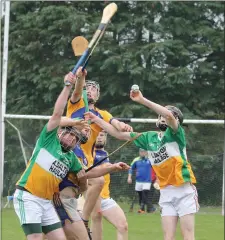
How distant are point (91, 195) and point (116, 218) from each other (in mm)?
969

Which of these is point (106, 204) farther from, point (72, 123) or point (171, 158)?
point (72, 123)

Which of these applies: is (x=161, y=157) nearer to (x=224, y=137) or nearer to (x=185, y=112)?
(x=224, y=137)

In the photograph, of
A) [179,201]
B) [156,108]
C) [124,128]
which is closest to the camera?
[156,108]

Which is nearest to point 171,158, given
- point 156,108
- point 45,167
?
point 156,108

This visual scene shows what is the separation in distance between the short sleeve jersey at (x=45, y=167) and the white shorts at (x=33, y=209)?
0.06 m

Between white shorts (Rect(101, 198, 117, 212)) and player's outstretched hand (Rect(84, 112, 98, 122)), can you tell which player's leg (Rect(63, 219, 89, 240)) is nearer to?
player's outstretched hand (Rect(84, 112, 98, 122))

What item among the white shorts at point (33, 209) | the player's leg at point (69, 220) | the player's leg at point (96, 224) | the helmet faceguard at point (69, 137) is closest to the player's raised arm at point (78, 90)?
the helmet faceguard at point (69, 137)

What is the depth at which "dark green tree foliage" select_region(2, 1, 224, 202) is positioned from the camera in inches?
1001

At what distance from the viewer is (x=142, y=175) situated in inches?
723

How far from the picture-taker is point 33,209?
24.0ft

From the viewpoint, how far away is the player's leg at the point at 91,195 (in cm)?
882

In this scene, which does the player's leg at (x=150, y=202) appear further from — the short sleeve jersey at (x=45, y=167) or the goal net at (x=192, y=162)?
the short sleeve jersey at (x=45, y=167)

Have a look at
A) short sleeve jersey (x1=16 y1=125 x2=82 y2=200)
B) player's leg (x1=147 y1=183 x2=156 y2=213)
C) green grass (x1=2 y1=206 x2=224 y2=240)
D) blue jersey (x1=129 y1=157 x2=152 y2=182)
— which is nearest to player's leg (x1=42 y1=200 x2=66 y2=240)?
short sleeve jersey (x1=16 y1=125 x2=82 y2=200)

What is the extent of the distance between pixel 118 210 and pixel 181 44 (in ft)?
54.6
